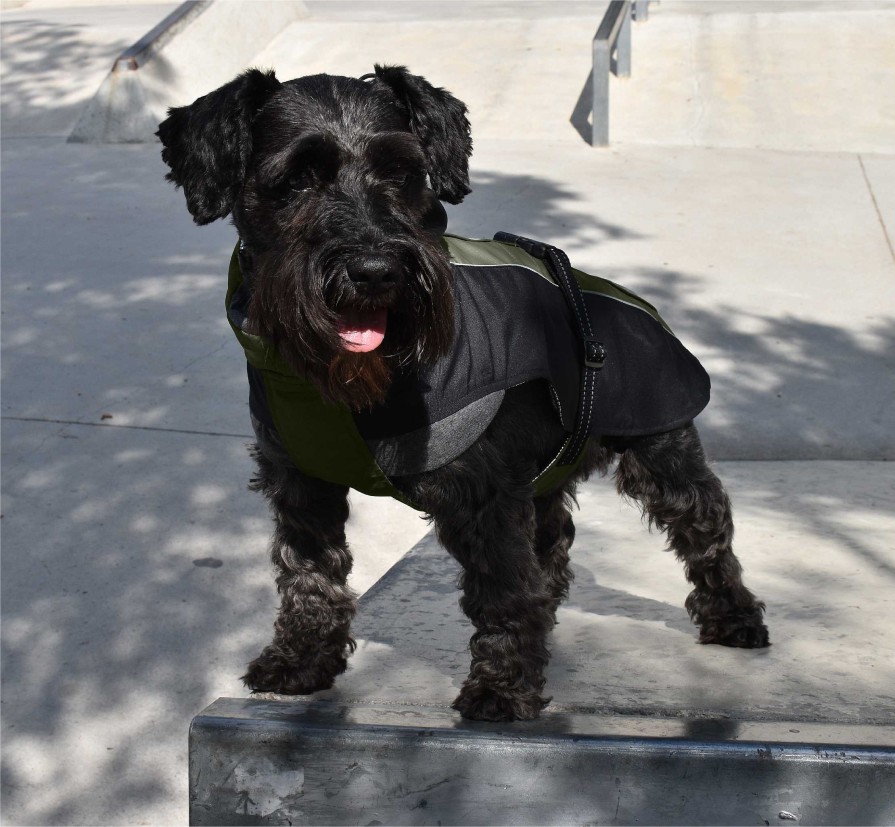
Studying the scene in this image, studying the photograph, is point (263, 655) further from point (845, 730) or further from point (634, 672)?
point (845, 730)

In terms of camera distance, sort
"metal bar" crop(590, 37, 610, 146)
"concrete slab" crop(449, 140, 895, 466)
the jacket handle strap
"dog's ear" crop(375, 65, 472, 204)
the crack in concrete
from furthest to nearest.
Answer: "metal bar" crop(590, 37, 610, 146), the crack in concrete, "concrete slab" crop(449, 140, 895, 466), the jacket handle strap, "dog's ear" crop(375, 65, 472, 204)

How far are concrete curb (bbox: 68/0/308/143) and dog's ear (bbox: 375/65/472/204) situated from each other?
7.77m

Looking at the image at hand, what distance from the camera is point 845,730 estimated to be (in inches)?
101

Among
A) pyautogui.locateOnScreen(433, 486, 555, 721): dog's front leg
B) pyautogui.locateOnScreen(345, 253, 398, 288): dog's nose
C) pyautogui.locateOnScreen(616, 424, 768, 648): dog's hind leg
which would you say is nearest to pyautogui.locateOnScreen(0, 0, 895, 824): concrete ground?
pyautogui.locateOnScreen(616, 424, 768, 648): dog's hind leg

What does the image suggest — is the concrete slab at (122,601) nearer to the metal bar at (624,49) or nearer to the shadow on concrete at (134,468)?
the shadow on concrete at (134,468)

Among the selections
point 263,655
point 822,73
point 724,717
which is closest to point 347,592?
point 263,655

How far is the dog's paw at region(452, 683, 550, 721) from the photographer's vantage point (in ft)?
9.44

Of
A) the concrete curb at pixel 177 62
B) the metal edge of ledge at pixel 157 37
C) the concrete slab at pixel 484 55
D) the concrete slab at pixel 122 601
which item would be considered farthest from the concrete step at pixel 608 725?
the metal edge of ledge at pixel 157 37

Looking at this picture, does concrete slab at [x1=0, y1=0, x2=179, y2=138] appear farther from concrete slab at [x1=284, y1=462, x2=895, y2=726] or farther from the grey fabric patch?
the grey fabric patch

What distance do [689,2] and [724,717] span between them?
467 inches

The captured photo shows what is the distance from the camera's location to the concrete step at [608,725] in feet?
8.11

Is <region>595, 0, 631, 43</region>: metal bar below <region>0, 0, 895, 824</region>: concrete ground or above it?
above

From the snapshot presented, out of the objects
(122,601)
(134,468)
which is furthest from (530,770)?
(134,468)

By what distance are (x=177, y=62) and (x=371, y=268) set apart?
31.4ft
